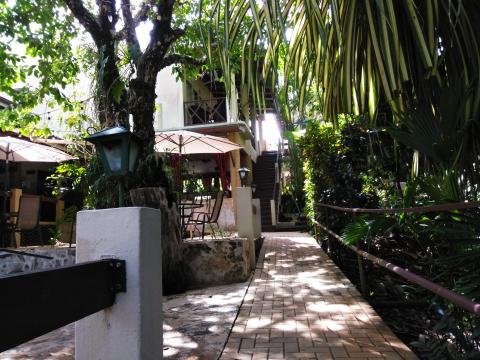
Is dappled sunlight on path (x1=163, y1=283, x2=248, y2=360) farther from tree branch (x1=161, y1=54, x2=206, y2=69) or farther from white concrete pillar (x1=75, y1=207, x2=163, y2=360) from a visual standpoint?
tree branch (x1=161, y1=54, x2=206, y2=69)

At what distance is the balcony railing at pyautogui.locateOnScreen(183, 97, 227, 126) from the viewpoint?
47.8 ft

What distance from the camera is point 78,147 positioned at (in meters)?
9.24

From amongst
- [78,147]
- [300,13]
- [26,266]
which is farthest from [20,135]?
[300,13]

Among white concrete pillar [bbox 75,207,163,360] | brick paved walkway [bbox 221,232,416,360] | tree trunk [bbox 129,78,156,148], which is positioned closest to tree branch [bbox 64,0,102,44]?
tree trunk [bbox 129,78,156,148]

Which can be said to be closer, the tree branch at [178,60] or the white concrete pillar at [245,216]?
the tree branch at [178,60]

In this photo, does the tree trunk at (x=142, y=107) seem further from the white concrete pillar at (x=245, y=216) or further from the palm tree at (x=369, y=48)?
the palm tree at (x=369, y=48)

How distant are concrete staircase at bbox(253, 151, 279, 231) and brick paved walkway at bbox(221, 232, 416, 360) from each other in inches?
398

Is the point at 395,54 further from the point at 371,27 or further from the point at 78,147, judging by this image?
the point at 78,147

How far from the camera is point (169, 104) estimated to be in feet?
48.0

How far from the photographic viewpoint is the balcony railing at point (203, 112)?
14.6 m

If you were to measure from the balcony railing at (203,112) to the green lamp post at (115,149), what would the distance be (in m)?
10.6

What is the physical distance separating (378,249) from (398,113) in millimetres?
2427

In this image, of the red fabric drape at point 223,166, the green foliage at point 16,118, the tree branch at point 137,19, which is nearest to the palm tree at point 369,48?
the tree branch at point 137,19

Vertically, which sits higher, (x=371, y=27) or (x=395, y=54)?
(x=371, y=27)
